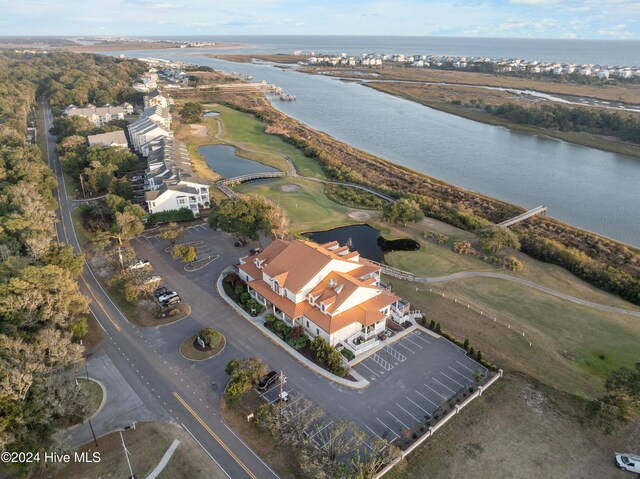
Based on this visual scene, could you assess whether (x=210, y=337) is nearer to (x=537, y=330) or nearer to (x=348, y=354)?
(x=348, y=354)

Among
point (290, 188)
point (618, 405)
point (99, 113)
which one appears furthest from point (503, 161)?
point (99, 113)

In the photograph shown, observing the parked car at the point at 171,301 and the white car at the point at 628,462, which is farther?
the parked car at the point at 171,301

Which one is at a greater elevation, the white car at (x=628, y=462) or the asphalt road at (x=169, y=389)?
the white car at (x=628, y=462)

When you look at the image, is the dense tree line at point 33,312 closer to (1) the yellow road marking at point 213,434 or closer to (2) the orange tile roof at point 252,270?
(1) the yellow road marking at point 213,434

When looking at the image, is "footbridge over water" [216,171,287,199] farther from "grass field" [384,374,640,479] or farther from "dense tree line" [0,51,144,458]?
"grass field" [384,374,640,479]

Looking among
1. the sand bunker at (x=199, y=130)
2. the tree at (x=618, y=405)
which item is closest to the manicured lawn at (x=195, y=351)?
the tree at (x=618, y=405)

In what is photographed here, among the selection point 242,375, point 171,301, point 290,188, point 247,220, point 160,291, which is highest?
point 247,220
